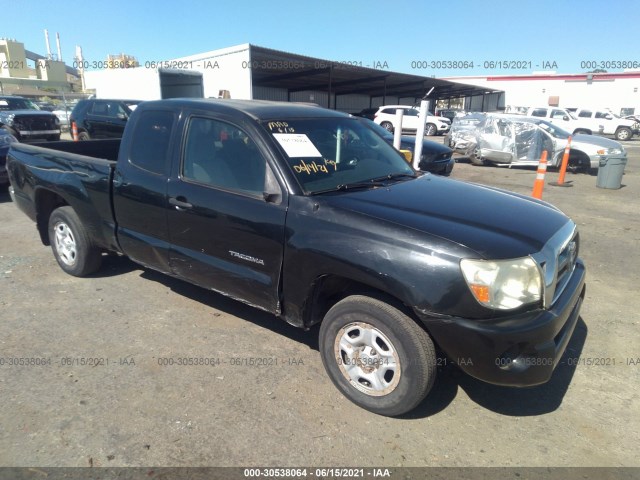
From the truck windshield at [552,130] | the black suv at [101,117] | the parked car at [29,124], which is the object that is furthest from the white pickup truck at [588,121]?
the parked car at [29,124]

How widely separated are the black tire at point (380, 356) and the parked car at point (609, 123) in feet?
96.6

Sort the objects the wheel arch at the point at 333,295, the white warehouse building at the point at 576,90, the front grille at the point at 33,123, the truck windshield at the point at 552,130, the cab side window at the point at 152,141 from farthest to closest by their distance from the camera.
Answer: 1. the white warehouse building at the point at 576,90
2. the front grille at the point at 33,123
3. the truck windshield at the point at 552,130
4. the cab side window at the point at 152,141
5. the wheel arch at the point at 333,295

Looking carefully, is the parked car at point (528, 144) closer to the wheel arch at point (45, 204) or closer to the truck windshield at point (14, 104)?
the wheel arch at point (45, 204)

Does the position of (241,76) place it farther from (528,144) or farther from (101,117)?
(528,144)

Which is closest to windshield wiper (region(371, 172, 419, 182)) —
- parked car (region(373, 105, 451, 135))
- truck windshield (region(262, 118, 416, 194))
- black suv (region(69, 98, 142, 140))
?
truck windshield (region(262, 118, 416, 194))

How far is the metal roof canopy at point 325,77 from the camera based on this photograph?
20.0 m

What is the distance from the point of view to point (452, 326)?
233 centimetres

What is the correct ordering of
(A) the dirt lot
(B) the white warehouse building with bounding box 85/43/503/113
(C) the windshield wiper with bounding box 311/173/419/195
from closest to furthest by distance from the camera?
(A) the dirt lot
(C) the windshield wiper with bounding box 311/173/419/195
(B) the white warehouse building with bounding box 85/43/503/113

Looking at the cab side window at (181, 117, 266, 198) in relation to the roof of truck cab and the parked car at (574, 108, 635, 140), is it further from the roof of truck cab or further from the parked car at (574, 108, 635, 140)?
the parked car at (574, 108, 635, 140)

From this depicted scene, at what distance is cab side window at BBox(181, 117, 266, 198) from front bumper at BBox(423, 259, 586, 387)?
60.6 inches

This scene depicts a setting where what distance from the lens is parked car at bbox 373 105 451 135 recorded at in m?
24.4

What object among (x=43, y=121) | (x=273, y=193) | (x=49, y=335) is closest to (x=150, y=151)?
(x=273, y=193)

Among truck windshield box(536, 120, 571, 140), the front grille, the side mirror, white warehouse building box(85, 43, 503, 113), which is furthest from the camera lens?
white warehouse building box(85, 43, 503, 113)

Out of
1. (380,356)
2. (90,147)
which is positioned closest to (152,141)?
(90,147)
